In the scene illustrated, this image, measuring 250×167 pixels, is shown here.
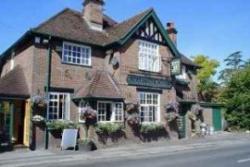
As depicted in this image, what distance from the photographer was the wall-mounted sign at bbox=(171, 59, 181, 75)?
2337 cm

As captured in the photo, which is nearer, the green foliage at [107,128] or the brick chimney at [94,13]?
the green foliage at [107,128]

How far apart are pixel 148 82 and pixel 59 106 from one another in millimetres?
6151

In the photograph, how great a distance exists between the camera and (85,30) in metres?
22.1

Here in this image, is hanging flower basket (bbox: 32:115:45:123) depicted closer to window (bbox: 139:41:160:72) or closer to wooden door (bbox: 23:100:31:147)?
wooden door (bbox: 23:100:31:147)

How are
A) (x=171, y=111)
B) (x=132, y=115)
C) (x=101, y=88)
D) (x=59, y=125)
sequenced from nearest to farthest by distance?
(x=59, y=125), (x=101, y=88), (x=132, y=115), (x=171, y=111)

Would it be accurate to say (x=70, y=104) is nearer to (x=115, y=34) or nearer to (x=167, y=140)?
(x=115, y=34)

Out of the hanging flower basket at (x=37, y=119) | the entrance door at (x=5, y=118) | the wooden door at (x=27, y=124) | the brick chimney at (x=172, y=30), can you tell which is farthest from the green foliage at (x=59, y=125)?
the brick chimney at (x=172, y=30)

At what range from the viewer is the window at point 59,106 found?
1894 centimetres

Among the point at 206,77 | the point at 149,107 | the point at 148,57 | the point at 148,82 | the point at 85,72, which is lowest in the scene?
the point at 149,107

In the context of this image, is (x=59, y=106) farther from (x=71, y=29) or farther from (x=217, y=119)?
(x=217, y=119)

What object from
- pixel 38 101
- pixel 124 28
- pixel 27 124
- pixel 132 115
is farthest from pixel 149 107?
pixel 27 124

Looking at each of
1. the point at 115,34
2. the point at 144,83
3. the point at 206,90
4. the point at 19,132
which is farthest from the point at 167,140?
the point at 206,90

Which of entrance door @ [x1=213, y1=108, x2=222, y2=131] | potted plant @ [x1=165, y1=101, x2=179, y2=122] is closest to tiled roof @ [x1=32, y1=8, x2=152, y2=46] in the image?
potted plant @ [x1=165, y1=101, x2=179, y2=122]

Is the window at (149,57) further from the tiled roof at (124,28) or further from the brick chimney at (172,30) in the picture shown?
the brick chimney at (172,30)
